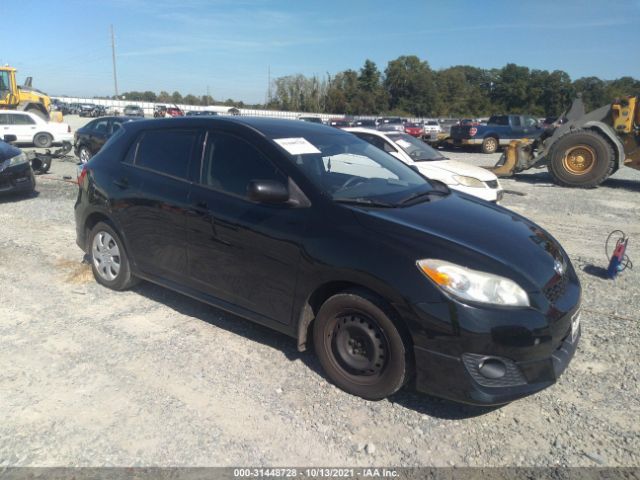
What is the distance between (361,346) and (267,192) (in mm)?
1168

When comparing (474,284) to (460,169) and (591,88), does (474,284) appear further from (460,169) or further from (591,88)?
(591,88)

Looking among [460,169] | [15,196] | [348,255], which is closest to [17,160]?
[15,196]

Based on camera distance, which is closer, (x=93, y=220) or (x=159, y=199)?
(x=159, y=199)

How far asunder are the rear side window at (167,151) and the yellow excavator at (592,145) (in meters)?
11.3

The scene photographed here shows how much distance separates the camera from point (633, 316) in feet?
14.5

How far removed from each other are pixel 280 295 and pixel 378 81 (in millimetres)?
84413

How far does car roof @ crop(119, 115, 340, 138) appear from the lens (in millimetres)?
3795

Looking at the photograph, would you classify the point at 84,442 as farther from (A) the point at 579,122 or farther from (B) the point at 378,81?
(B) the point at 378,81

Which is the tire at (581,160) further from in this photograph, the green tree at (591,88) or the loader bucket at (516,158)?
the green tree at (591,88)

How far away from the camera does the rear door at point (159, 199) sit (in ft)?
13.0

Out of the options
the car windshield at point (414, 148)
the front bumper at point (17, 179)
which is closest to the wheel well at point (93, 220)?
the front bumper at point (17, 179)

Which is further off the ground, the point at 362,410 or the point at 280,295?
the point at 280,295

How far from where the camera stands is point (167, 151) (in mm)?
4176

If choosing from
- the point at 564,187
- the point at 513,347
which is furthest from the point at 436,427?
the point at 564,187
